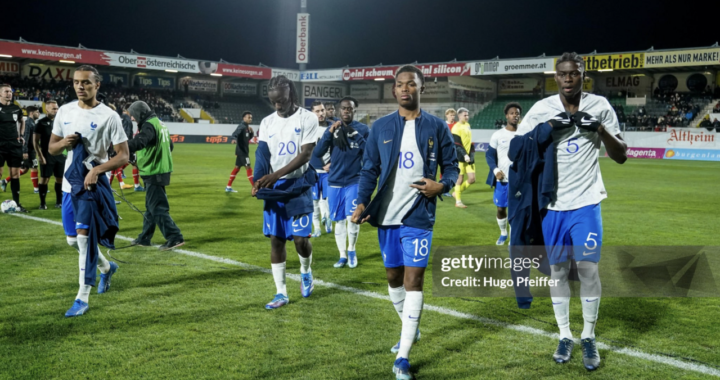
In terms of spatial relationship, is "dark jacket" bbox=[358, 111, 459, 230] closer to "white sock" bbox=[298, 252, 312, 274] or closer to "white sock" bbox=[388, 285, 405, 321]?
"white sock" bbox=[388, 285, 405, 321]

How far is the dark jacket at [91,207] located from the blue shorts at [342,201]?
9.27 feet

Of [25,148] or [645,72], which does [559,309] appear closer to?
[25,148]

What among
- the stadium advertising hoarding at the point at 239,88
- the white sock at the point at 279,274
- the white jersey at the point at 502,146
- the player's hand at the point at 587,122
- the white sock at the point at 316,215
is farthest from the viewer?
the stadium advertising hoarding at the point at 239,88

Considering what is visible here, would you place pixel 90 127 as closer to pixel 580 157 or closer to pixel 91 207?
pixel 91 207

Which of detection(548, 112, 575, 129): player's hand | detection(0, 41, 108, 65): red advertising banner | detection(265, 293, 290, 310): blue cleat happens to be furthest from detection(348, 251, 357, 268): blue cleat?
detection(0, 41, 108, 65): red advertising banner

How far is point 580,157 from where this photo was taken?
161 inches

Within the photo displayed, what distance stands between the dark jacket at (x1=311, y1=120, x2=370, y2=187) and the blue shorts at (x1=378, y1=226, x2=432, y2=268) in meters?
3.33

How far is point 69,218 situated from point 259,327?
2.02 metres

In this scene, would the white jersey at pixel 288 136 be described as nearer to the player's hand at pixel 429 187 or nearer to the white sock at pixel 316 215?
the player's hand at pixel 429 187

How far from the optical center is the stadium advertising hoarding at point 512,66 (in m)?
43.4

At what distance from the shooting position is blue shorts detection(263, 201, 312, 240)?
539 centimetres

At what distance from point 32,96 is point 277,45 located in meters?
31.2

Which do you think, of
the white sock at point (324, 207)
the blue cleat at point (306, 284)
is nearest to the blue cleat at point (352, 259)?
the blue cleat at point (306, 284)

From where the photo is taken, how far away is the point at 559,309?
425 cm
